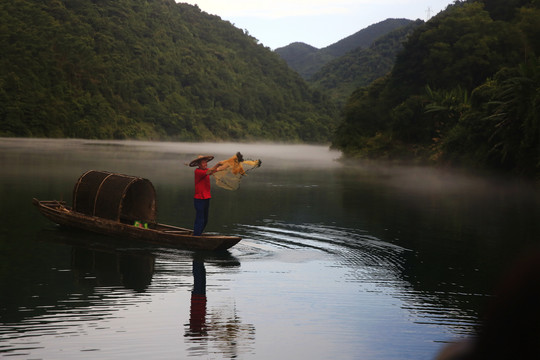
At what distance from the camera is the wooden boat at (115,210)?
1964 centimetres

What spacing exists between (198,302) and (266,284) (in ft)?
7.57

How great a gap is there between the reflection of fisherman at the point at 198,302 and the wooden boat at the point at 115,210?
302cm

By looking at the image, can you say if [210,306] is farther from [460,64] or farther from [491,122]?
[460,64]

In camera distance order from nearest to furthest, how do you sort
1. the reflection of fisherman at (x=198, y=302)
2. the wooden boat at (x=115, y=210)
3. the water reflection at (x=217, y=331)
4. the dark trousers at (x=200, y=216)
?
the water reflection at (x=217, y=331)
the reflection of fisherman at (x=198, y=302)
the dark trousers at (x=200, y=216)
the wooden boat at (x=115, y=210)

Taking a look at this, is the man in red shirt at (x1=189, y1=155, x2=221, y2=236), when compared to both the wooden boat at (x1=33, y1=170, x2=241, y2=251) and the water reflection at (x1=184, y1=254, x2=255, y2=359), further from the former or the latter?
the water reflection at (x1=184, y1=254, x2=255, y2=359)

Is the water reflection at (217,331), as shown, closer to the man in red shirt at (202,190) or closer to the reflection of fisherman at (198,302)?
the reflection of fisherman at (198,302)

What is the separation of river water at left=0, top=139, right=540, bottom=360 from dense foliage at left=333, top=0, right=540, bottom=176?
14.0m

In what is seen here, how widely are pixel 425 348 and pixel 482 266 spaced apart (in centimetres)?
807

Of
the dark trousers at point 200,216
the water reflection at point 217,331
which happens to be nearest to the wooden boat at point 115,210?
the dark trousers at point 200,216

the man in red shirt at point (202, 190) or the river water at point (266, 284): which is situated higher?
the man in red shirt at point (202, 190)

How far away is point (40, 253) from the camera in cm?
1798

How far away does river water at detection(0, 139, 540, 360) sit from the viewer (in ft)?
33.2

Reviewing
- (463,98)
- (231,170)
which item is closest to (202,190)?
(231,170)

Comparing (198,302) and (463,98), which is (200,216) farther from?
(463,98)
